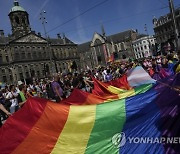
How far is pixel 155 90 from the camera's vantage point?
Result: 5539mm

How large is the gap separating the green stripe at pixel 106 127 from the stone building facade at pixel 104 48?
345 feet

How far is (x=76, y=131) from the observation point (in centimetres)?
584

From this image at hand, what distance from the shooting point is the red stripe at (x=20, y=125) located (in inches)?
232

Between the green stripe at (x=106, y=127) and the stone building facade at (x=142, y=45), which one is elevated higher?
the stone building facade at (x=142, y=45)

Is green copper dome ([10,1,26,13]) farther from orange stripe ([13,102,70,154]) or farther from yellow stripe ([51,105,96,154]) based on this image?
yellow stripe ([51,105,96,154])

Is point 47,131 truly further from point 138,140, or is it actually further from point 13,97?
point 13,97

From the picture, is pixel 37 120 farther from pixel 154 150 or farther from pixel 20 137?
pixel 154 150

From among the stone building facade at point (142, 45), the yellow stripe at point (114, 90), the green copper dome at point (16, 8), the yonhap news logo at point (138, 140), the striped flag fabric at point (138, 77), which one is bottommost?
the yonhap news logo at point (138, 140)

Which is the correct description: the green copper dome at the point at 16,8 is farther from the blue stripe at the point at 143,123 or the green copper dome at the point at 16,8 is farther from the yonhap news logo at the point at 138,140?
the yonhap news logo at the point at 138,140

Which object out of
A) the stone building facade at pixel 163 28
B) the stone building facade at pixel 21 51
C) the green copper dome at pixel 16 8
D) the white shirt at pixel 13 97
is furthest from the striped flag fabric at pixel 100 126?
the stone building facade at pixel 163 28

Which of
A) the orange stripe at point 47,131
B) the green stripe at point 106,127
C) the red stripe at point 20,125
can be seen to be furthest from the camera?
the red stripe at point 20,125

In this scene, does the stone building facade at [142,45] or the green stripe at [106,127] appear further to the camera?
the stone building facade at [142,45]

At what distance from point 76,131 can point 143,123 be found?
54.6 inches

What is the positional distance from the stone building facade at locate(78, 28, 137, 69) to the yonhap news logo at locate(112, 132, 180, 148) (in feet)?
348
